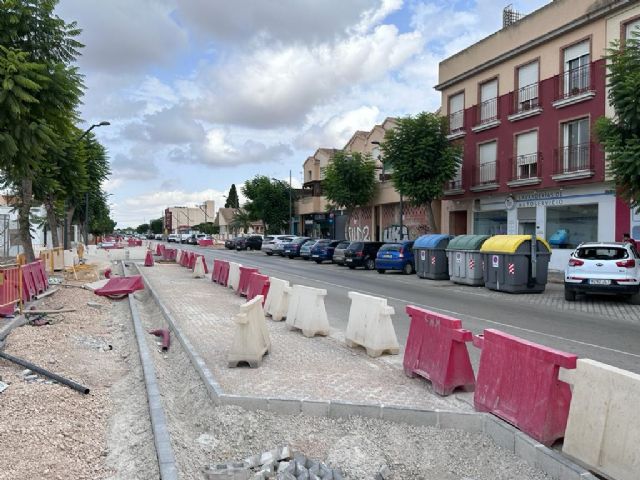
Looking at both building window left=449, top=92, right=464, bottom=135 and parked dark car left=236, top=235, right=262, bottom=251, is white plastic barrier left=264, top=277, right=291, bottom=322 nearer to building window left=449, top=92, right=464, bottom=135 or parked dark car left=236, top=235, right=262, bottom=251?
building window left=449, top=92, right=464, bottom=135

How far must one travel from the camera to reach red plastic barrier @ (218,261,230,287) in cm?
1928

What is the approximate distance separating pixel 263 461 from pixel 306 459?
0.35m

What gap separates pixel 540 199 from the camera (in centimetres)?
2592

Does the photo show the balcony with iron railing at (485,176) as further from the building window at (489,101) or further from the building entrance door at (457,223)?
the building entrance door at (457,223)

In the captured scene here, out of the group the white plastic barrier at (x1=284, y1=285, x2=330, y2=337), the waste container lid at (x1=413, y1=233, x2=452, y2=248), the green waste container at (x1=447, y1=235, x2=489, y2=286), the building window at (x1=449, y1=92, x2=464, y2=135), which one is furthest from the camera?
the building window at (x1=449, y1=92, x2=464, y2=135)

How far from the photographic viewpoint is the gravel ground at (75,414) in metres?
4.41

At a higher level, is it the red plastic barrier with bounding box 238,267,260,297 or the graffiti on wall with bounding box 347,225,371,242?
the graffiti on wall with bounding box 347,225,371,242

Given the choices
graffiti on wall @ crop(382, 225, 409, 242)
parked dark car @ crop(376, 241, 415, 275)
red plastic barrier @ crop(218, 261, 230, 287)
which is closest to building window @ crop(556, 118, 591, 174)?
parked dark car @ crop(376, 241, 415, 275)

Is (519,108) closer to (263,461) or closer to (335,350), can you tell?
(335,350)

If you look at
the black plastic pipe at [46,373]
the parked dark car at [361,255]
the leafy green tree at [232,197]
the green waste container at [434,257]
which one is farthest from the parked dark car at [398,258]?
the leafy green tree at [232,197]

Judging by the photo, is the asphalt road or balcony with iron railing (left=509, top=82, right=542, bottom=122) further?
balcony with iron railing (left=509, top=82, right=542, bottom=122)

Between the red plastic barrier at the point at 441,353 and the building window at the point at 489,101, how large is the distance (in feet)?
78.0

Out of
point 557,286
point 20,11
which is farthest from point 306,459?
point 557,286

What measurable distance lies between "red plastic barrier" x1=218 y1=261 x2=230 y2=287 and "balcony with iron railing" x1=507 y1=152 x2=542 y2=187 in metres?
14.5
